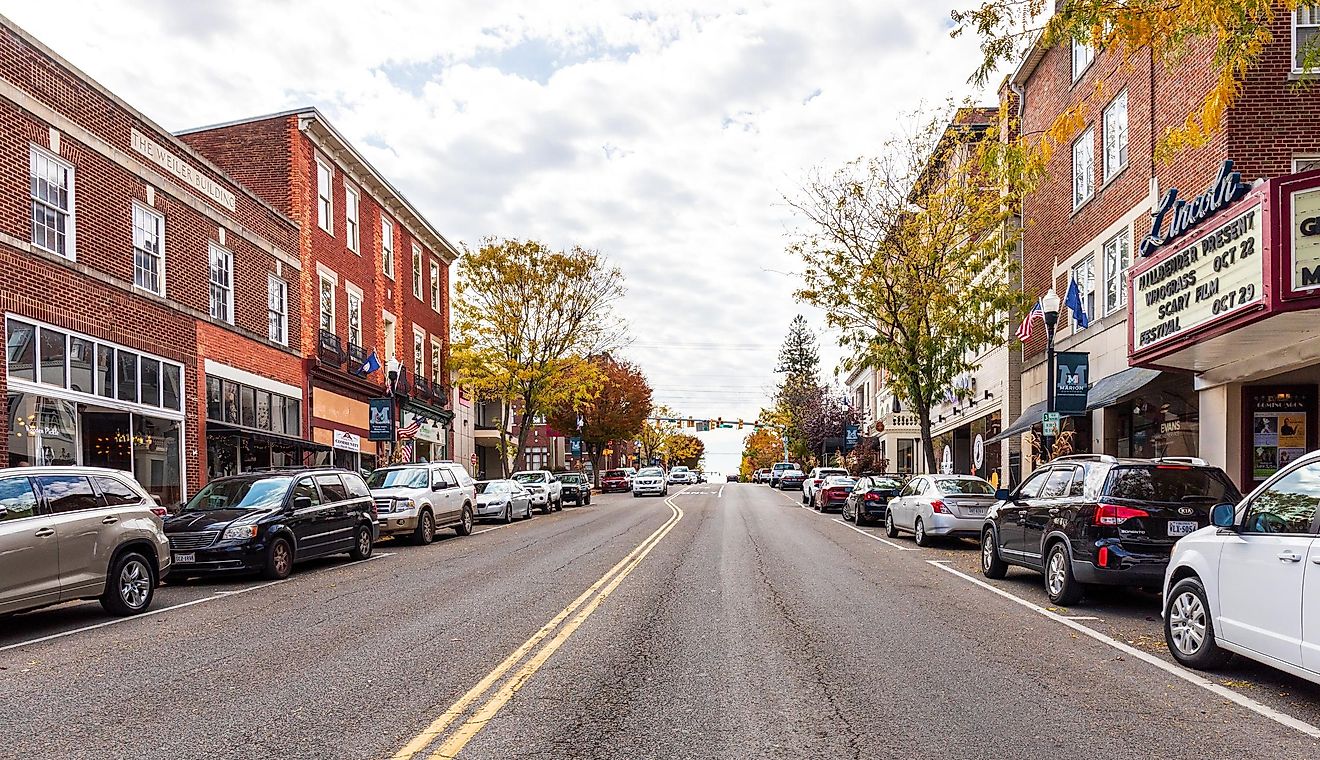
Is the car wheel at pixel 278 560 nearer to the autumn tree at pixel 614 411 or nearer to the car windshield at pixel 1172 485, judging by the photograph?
the car windshield at pixel 1172 485

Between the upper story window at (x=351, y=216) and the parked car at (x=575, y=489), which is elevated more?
the upper story window at (x=351, y=216)

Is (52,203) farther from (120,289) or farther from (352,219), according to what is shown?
(352,219)

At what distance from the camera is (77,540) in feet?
34.9

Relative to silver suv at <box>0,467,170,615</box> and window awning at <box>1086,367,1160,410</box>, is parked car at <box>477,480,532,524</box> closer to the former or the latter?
window awning at <box>1086,367,1160,410</box>

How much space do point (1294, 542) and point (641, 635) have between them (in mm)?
5215

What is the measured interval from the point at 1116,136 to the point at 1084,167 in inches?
85.7

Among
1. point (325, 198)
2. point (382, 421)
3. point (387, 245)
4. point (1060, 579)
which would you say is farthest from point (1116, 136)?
point (387, 245)

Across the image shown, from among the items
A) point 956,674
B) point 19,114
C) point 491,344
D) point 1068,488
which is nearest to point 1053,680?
point 956,674

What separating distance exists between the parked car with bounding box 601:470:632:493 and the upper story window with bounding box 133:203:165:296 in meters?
47.5

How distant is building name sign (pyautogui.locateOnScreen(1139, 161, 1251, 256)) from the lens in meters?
13.8

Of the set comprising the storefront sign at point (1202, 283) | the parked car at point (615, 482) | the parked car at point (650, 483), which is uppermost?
the storefront sign at point (1202, 283)

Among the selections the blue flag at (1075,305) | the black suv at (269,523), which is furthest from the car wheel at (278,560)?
the blue flag at (1075,305)

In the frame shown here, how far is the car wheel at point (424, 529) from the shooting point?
69.3 ft

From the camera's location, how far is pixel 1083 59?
25453mm
